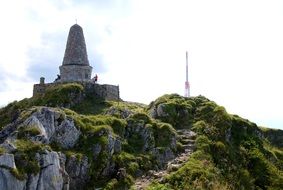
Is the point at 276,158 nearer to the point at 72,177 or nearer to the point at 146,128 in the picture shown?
the point at 146,128

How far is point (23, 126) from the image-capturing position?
29750 millimetres

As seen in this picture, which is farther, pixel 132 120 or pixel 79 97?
pixel 79 97

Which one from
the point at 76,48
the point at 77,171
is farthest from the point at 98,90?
the point at 77,171

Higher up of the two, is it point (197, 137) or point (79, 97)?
point (79, 97)

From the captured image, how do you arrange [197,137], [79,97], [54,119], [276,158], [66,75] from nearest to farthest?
1. [54,119]
2. [197,137]
3. [276,158]
4. [79,97]
5. [66,75]

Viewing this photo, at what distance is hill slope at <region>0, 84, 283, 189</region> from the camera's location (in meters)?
27.6

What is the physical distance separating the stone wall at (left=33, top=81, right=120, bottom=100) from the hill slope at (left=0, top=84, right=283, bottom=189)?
3326mm

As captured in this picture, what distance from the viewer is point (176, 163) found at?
111ft

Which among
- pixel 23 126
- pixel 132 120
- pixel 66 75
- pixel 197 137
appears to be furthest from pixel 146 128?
pixel 66 75

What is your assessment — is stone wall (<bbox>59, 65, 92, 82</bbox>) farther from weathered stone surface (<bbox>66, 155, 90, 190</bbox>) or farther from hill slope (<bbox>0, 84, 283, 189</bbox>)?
weathered stone surface (<bbox>66, 155, 90, 190</bbox>)

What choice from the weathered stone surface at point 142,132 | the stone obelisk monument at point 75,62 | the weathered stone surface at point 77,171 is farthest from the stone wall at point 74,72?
the weathered stone surface at point 77,171

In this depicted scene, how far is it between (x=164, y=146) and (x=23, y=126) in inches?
392

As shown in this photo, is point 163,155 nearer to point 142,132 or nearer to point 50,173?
point 142,132

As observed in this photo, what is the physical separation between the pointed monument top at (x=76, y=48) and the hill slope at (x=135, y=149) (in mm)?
8595
